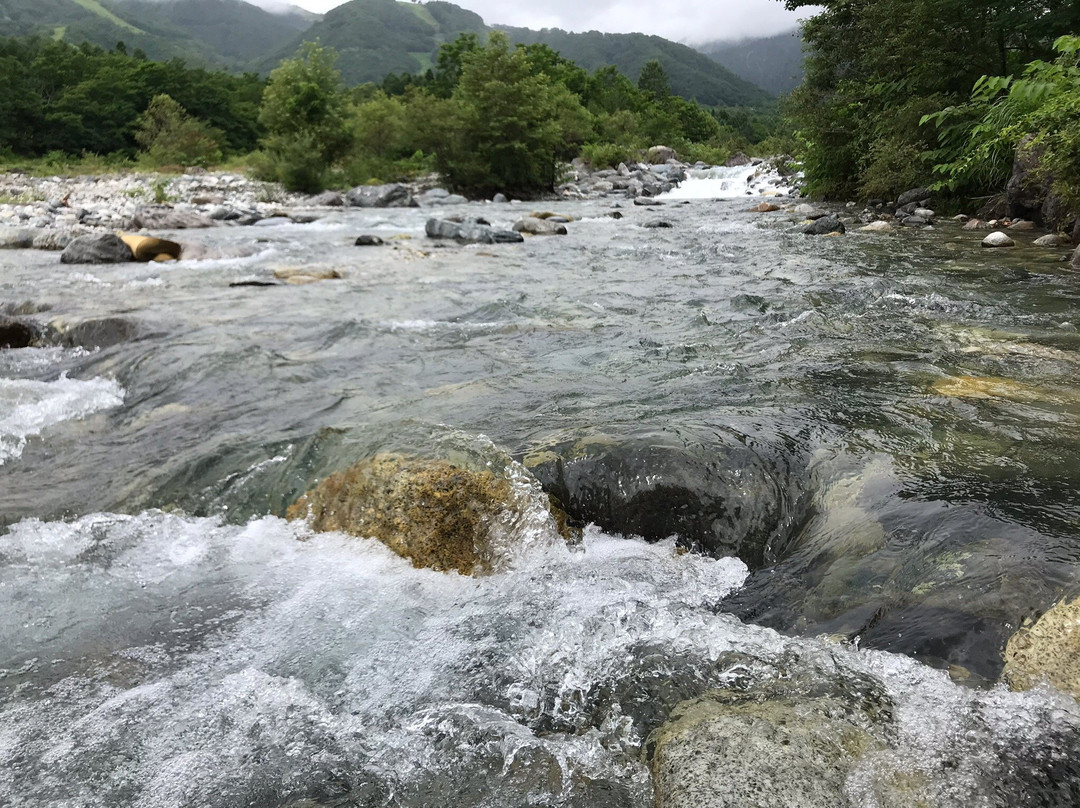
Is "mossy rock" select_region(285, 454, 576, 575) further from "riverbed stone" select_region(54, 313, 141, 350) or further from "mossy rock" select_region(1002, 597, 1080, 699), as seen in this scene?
"riverbed stone" select_region(54, 313, 141, 350)

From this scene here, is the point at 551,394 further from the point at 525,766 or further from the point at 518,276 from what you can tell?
the point at 518,276

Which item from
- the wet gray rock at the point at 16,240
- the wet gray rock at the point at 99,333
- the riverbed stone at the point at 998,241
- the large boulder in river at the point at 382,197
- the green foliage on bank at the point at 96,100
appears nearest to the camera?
the wet gray rock at the point at 99,333

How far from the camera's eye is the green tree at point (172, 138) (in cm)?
4156

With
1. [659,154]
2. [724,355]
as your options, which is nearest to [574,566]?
[724,355]

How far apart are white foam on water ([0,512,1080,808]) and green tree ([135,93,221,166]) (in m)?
45.0

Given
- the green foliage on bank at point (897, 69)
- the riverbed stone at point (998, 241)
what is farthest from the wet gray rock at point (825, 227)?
the riverbed stone at point (998, 241)

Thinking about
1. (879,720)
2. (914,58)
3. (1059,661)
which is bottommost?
(879,720)

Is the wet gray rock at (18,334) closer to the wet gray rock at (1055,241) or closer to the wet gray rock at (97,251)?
the wet gray rock at (97,251)

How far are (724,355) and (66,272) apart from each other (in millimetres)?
9811

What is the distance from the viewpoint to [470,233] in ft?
47.3

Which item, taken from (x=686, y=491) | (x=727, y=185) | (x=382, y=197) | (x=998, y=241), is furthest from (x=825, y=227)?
(x=727, y=185)

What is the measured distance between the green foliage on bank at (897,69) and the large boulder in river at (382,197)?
1337cm

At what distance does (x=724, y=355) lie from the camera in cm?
564

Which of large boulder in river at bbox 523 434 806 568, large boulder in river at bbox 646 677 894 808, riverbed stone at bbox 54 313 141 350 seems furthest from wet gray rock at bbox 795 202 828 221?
large boulder in river at bbox 646 677 894 808
